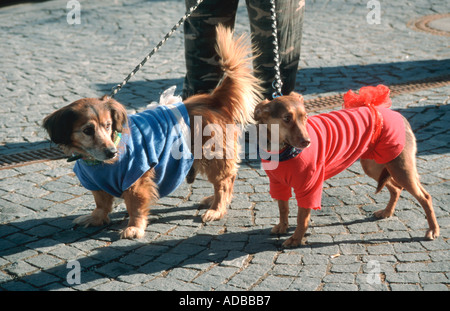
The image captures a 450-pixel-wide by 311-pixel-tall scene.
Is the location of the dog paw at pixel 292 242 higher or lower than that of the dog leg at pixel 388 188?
lower

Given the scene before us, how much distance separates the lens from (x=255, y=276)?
3.69 meters

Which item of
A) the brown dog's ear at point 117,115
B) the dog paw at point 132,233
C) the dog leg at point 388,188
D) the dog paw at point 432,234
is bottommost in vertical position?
the dog paw at point 132,233

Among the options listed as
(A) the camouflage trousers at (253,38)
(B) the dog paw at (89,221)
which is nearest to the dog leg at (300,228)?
(B) the dog paw at (89,221)

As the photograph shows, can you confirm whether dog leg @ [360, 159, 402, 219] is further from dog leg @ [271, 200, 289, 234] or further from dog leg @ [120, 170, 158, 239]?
dog leg @ [120, 170, 158, 239]

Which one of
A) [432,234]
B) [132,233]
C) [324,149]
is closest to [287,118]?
[324,149]

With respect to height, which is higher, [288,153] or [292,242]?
[288,153]

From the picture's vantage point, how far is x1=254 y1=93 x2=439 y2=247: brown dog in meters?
3.71

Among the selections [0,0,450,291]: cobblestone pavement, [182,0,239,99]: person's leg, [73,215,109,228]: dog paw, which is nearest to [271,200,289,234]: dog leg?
[0,0,450,291]: cobblestone pavement

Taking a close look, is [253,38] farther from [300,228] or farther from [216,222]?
[300,228]

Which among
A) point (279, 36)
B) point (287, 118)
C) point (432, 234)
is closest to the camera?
point (287, 118)

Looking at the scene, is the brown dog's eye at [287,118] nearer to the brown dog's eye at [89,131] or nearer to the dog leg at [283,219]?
the dog leg at [283,219]

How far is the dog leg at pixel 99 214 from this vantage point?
439cm

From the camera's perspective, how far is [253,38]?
5367 millimetres

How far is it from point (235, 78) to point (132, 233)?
5.07 feet
